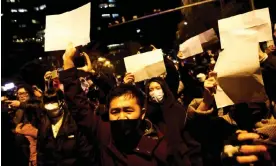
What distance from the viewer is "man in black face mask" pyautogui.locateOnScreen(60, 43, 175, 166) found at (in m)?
2.76

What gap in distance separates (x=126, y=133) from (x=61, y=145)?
1365 millimetres

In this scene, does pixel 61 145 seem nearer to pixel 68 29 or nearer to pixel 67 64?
pixel 67 64

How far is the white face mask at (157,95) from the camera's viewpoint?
11.8 ft

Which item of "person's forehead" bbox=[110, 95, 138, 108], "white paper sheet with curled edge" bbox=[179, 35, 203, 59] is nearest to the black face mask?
"person's forehead" bbox=[110, 95, 138, 108]

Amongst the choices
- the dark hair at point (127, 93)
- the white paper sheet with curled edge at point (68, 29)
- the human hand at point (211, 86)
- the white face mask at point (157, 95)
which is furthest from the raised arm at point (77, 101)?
the human hand at point (211, 86)

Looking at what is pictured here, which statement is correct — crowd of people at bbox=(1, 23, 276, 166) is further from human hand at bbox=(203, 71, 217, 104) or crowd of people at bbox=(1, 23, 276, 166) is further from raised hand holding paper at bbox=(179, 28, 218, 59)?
raised hand holding paper at bbox=(179, 28, 218, 59)

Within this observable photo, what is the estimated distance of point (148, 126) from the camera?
3057mm

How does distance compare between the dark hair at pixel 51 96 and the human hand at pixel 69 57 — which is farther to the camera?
the dark hair at pixel 51 96

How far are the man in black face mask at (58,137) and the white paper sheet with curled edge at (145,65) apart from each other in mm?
1018

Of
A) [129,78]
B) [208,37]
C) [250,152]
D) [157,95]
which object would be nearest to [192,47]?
[208,37]

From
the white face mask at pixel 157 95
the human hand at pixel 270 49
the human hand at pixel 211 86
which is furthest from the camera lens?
the white face mask at pixel 157 95

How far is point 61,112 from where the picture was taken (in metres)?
4.18

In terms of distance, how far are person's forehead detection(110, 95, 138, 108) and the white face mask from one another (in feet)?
2.26

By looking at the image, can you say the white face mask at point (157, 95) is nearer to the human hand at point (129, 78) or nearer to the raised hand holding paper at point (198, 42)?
the human hand at point (129, 78)
